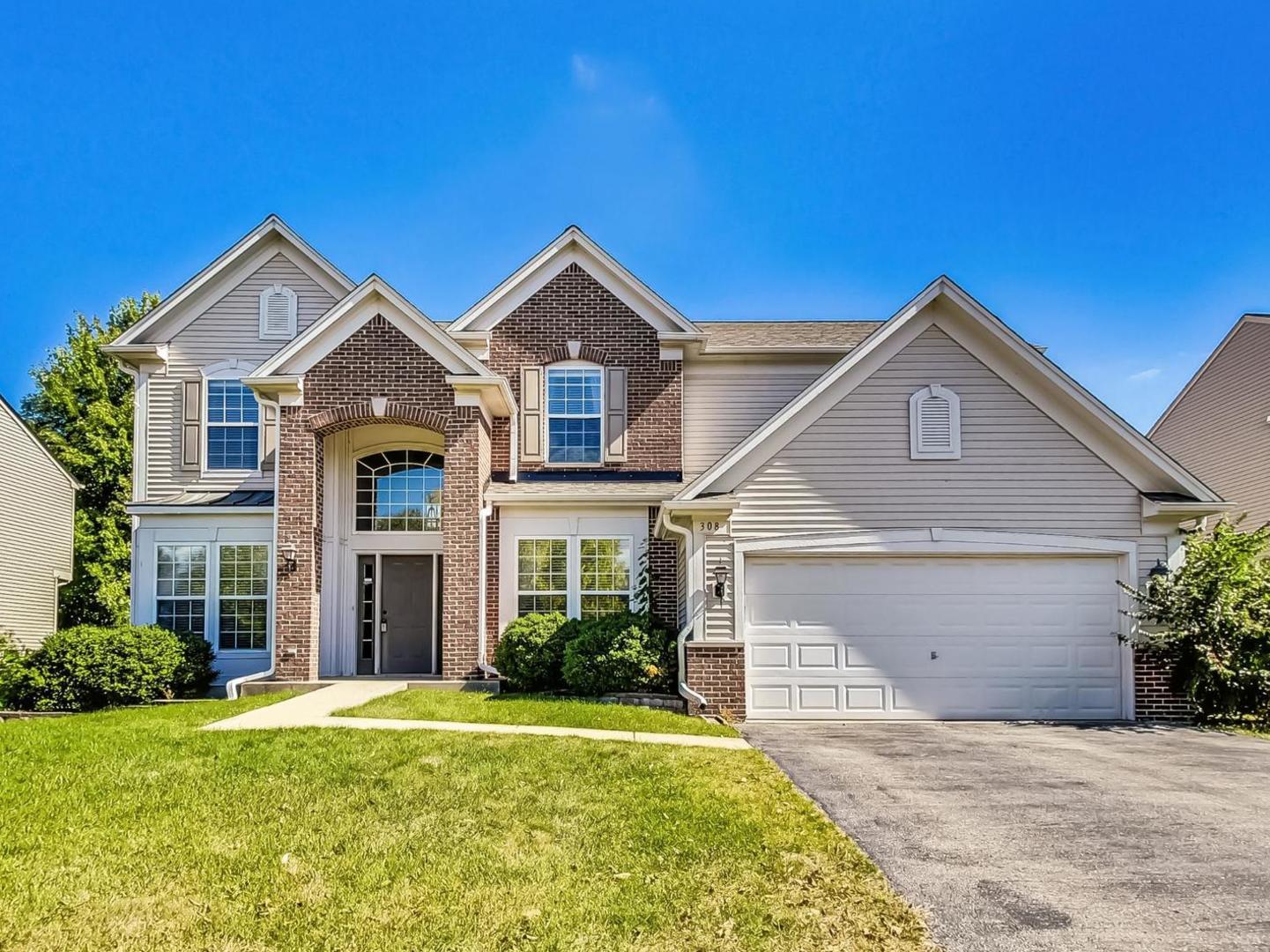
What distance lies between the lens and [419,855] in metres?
5.14

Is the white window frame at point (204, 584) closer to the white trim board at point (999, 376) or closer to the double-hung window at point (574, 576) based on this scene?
the double-hung window at point (574, 576)

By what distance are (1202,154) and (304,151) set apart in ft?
52.5

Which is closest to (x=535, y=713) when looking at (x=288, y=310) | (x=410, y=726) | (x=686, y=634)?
(x=410, y=726)

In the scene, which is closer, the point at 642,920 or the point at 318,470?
the point at 642,920

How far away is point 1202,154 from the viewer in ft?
51.7

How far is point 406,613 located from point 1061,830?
1237 cm

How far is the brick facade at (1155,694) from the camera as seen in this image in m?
11.7

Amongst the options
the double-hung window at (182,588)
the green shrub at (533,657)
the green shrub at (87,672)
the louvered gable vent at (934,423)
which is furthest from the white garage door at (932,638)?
the double-hung window at (182,588)

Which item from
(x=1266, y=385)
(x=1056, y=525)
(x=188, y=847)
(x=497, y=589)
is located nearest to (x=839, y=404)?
(x=1056, y=525)

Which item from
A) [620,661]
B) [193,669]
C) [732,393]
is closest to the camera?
[620,661]

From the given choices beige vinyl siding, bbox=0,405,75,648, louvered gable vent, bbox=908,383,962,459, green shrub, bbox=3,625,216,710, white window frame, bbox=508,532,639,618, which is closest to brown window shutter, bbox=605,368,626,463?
white window frame, bbox=508,532,639,618

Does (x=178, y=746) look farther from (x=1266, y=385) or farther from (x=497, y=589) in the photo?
(x=1266, y=385)

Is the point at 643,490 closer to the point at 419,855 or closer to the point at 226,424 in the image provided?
the point at 226,424

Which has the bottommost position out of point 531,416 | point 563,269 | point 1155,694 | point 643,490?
point 1155,694
